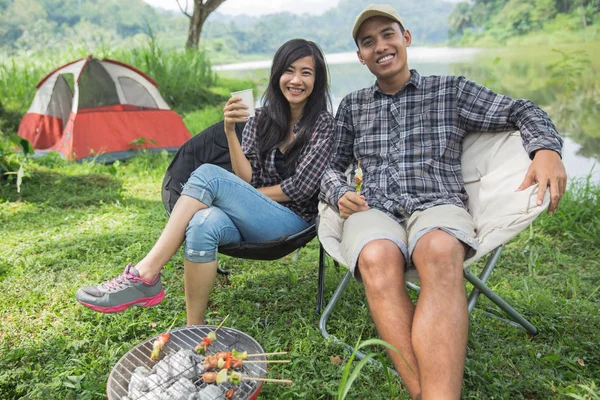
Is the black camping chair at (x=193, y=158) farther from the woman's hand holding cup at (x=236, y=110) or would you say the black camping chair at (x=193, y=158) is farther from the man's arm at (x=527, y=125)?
the man's arm at (x=527, y=125)

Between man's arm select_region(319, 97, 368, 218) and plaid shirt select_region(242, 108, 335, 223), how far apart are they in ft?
0.15

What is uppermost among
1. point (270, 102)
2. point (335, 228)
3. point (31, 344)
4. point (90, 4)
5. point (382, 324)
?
point (90, 4)

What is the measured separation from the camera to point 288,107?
7.59ft

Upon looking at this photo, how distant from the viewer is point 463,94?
205 cm

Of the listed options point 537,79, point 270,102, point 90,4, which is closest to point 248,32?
point 90,4

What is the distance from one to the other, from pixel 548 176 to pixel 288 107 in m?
1.16

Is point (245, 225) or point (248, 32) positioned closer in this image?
point (245, 225)

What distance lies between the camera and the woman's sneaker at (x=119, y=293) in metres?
1.83

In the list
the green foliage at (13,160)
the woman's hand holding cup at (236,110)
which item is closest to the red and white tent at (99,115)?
the green foliage at (13,160)

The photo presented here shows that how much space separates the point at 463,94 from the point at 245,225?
1048 mm

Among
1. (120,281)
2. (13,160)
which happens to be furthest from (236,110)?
(13,160)

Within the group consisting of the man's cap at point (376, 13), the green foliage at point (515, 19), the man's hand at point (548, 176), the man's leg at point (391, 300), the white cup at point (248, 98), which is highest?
the green foliage at point (515, 19)

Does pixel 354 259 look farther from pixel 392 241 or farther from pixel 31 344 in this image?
pixel 31 344

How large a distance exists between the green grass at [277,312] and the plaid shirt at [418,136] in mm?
585
